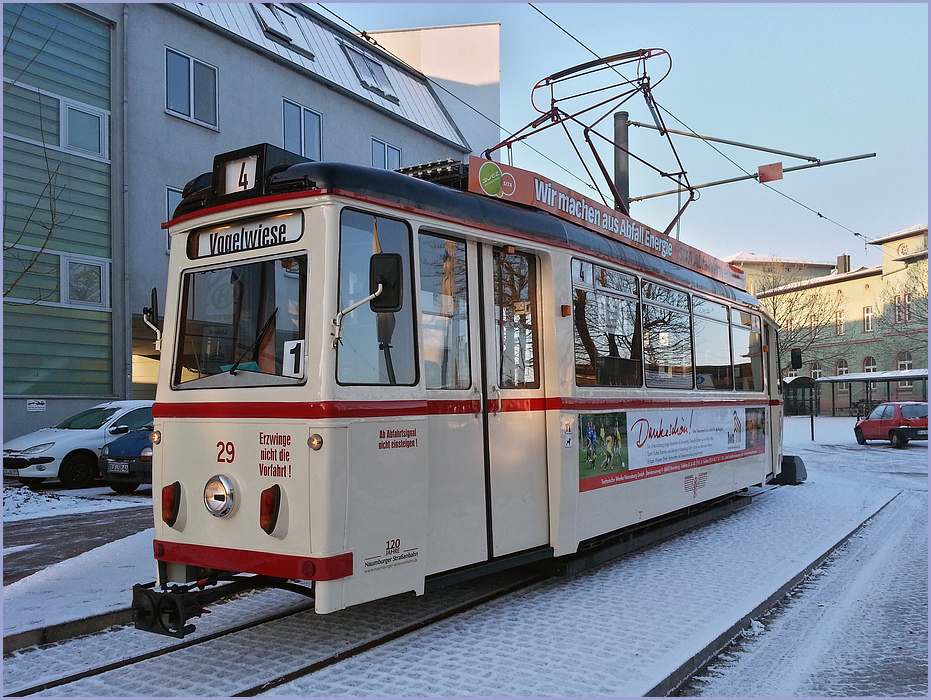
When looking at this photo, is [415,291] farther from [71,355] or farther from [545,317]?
[71,355]

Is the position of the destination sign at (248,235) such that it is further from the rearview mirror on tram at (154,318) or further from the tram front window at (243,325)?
the rearview mirror on tram at (154,318)

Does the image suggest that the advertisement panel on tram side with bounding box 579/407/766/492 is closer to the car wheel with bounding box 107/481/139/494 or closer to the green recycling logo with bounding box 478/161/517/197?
the green recycling logo with bounding box 478/161/517/197

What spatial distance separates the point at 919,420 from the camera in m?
27.2

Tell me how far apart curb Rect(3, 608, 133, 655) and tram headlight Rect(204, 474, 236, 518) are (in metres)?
1.43

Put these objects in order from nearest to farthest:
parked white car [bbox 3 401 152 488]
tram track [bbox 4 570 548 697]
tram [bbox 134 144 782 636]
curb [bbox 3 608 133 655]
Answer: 1. tram track [bbox 4 570 548 697]
2. tram [bbox 134 144 782 636]
3. curb [bbox 3 608 133 655]
4. parked white car [bbox 3 401 152 488]

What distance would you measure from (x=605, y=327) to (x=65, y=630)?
5.02 m

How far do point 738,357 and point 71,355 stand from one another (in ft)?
39.7

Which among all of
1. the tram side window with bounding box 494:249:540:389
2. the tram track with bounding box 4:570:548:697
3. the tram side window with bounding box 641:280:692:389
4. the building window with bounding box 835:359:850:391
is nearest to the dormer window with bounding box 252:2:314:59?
the tram side window with bounding box 641:280:692:389

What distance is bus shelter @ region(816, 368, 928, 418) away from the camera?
3828cm

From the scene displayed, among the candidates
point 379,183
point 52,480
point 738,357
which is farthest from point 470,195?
point 52,480

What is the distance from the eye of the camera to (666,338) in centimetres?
911

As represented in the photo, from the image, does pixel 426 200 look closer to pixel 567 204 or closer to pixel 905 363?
pixel 567 204

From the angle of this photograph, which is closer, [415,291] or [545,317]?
[415,291]

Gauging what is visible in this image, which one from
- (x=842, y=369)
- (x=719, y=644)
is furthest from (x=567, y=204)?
(x=842, y=369)
